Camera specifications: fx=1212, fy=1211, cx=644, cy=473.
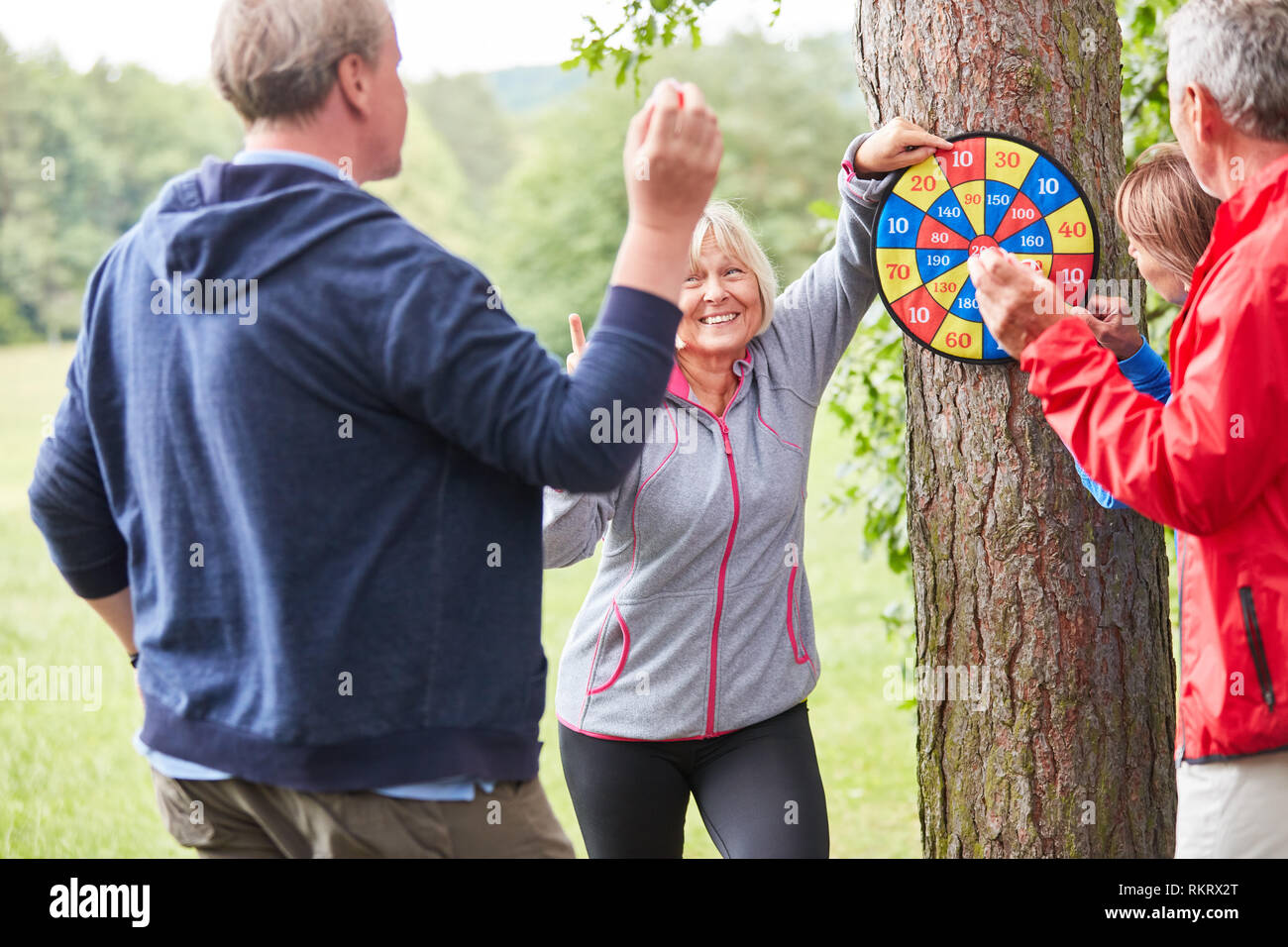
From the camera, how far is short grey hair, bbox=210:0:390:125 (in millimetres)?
1525

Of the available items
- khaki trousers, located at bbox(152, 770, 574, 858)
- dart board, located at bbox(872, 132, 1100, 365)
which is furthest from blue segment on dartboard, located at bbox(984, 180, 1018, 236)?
khaki trousers, located at bbox(152, 770, 574, 858)

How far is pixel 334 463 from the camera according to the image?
4.96 ft

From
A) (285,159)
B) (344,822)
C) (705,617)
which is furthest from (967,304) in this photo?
(344,822)

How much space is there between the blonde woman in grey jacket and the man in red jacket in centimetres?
65

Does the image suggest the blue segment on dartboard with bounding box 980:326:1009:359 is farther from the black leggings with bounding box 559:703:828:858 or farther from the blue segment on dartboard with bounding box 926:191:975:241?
the black leggings with bounding box 559:703:828:858

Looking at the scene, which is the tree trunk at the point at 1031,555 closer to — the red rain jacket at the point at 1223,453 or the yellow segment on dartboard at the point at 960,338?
the yellow segment on dartboard at the point at 960,338

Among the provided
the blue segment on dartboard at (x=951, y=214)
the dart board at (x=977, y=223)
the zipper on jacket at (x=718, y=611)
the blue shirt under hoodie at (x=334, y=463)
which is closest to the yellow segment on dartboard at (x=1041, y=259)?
the dart board at (x=977, y=223)

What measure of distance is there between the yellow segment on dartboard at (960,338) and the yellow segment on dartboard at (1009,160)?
0.95ft

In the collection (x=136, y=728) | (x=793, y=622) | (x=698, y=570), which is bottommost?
(x=136, y=728)

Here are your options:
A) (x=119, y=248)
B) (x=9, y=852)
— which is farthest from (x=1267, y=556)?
(x=9, y=852)

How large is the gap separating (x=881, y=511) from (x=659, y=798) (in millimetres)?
1632

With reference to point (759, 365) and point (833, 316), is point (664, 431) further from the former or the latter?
point (833, 316)

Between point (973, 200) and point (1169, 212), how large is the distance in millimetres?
376

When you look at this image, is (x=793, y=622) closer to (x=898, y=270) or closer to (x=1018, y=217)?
(x=898, y=270)
